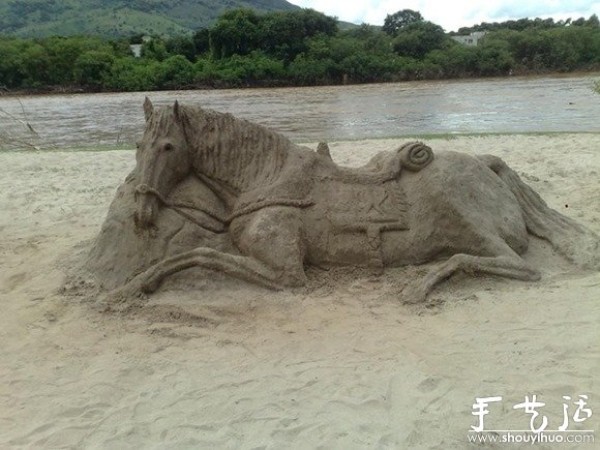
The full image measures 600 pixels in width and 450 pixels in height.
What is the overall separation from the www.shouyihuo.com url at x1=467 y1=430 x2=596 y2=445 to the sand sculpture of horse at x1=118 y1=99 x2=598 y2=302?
159 centimetres

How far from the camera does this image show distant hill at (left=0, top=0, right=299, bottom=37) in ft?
381

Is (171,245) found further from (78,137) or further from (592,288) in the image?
(78,137)

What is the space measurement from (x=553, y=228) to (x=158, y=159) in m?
3.23

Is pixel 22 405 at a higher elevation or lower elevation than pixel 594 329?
lower

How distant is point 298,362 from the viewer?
3.78 m

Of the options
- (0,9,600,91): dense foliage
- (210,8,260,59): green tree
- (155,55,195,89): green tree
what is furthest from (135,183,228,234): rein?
(210,8,260,59): green tree

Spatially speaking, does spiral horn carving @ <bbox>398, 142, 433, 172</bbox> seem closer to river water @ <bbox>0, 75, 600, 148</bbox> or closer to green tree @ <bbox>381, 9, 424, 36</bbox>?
river water @ <bbox>0, 75, 600, 148</bbox>

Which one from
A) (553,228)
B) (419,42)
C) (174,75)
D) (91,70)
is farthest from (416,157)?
(419,42)

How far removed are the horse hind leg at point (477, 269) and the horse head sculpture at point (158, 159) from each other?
1.90 meters

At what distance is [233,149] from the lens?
4.84m

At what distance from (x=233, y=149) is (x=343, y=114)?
57.7ft

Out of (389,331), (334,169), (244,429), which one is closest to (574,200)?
(334,169)

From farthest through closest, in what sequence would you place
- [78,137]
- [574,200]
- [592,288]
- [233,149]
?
[78,137], [574,200], [233,149], [592,288]

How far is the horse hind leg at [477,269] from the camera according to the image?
14.8 ft
